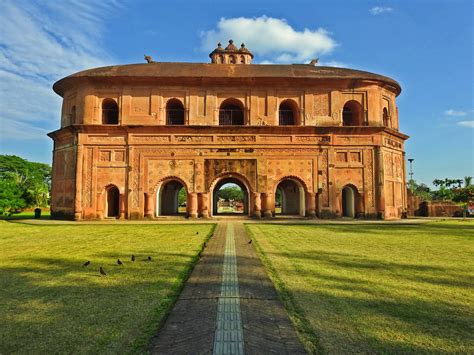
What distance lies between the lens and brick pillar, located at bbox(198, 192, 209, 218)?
20.2 meters

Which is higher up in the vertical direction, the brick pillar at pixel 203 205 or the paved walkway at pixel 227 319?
the brick pillar at pixel 203 205

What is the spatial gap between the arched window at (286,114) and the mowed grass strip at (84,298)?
16.5 m

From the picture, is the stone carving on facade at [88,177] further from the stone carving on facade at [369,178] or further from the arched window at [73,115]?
the stone carving on facade at [369,178]

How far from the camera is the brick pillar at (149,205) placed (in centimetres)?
2009

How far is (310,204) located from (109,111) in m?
15.8

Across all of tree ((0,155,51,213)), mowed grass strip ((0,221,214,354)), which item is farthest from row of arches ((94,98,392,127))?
tree ((0,155,51,213))

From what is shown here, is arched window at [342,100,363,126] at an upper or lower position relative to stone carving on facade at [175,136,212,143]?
upper

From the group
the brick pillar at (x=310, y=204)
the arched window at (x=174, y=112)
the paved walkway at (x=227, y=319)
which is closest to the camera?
the paved walkway at (x=227, y=319)

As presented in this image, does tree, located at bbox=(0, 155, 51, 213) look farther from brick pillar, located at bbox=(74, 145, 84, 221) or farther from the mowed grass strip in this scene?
the mowed grass strip

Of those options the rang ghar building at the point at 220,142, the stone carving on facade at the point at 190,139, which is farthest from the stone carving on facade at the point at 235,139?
the stone carving on facade at the point at 190,139

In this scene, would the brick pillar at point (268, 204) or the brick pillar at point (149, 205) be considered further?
the brick pillar at point (268, 204)

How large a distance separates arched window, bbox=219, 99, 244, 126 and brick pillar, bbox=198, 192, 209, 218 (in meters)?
5.30

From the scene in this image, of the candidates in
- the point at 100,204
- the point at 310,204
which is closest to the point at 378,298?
the point at 310,204

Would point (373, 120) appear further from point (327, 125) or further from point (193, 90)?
point (193, 90)
